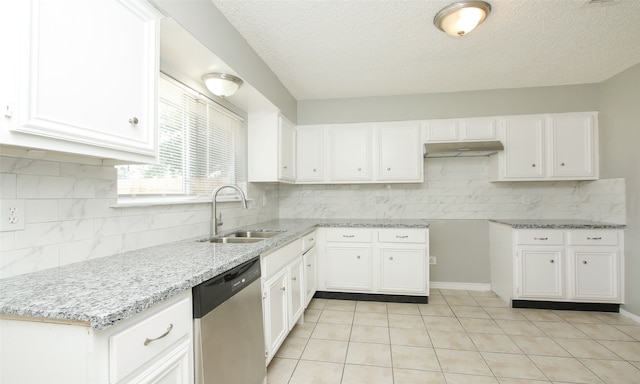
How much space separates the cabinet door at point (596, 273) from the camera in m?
2.94

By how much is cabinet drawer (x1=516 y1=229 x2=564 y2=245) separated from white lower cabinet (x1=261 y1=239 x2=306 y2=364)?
7.49 feet

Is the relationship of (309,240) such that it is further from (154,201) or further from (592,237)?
(592,237)

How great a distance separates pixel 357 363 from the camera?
2105mm

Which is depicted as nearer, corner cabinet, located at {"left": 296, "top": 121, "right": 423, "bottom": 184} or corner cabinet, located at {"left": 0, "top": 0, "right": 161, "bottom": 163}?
corner cabinet, located at {"left": 0, "top": 0, "right": 161, "bottom": 163}

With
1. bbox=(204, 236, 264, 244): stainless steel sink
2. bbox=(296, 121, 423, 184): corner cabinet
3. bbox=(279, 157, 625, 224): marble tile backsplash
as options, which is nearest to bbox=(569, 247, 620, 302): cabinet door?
bbox=(279, 157, 625, 224): marble tile backsplash

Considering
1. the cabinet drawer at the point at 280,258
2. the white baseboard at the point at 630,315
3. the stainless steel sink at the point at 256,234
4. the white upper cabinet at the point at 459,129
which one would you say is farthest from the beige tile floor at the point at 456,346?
the white upper cabinet at the point at 459,129

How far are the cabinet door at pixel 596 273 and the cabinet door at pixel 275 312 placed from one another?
2921mm

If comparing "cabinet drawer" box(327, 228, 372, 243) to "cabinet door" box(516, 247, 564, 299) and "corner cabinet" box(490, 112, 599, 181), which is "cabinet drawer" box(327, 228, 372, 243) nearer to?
"cabinet door" box(516, 247, 564, 299)

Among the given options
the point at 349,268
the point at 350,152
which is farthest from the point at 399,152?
the point at 349,268

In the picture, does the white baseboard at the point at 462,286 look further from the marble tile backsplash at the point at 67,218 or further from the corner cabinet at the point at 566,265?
the marble tile backsplash at the point at 67,218

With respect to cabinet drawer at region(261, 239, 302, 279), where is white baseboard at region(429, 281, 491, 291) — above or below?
below

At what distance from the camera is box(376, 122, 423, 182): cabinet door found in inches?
139

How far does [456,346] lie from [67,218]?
8.77 ft

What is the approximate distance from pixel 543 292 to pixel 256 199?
126 inches
